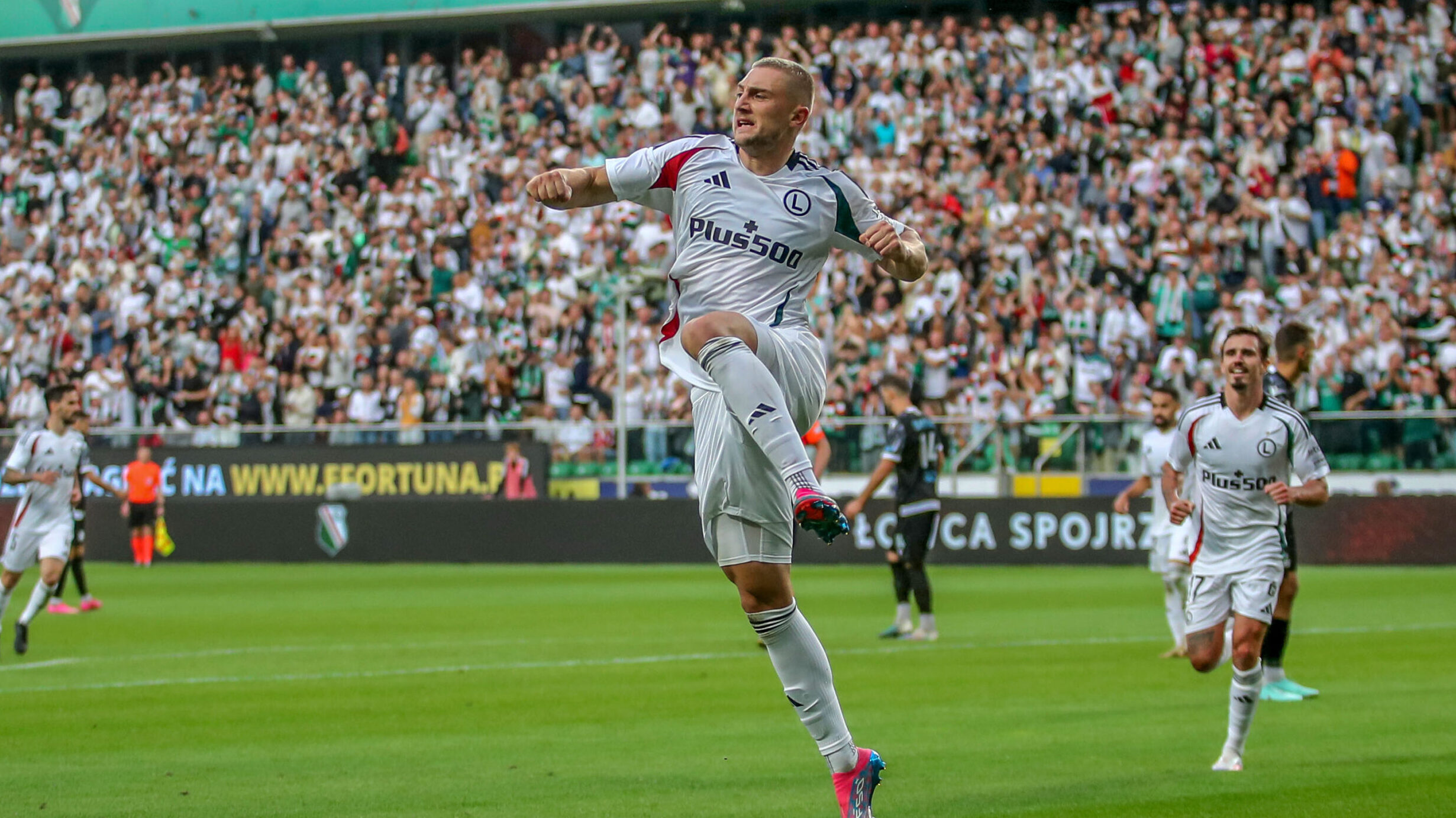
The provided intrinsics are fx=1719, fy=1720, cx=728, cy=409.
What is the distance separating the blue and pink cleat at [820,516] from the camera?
5.30m

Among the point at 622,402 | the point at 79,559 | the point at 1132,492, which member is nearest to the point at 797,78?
the point at 1132,492

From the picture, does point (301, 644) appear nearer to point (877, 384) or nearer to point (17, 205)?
point (877, 384)

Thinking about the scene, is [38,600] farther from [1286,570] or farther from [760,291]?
[760,291]

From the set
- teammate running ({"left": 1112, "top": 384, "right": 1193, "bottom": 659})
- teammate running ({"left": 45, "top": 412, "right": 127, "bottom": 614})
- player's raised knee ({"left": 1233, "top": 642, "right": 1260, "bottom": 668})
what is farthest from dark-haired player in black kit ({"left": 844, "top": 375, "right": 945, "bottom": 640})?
teammate running ({"left": 45, "top": 412, "right": 127, "bottom": 614})

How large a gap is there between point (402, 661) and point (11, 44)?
3041cm

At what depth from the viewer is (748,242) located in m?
6.02

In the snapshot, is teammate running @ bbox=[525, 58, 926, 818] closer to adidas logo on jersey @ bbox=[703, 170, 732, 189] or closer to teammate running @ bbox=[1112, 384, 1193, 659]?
adidas logo on jersey @ bbox=[703, 170, 732, 189]

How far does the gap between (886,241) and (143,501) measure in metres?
23.3

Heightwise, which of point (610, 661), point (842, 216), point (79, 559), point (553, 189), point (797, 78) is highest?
point (797, 78)

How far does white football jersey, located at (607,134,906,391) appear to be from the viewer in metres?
6.02

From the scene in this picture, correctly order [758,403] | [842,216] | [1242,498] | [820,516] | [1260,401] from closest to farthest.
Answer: [820,516]
[758,403]
[842,216]
[1242,498]
[1260,401]

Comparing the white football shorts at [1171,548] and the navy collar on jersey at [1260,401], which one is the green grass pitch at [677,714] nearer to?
the white football shorts at [1171,548]

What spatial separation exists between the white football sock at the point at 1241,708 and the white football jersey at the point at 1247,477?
58cm

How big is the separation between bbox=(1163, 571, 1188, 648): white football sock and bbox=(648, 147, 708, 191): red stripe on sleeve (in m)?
8.43
